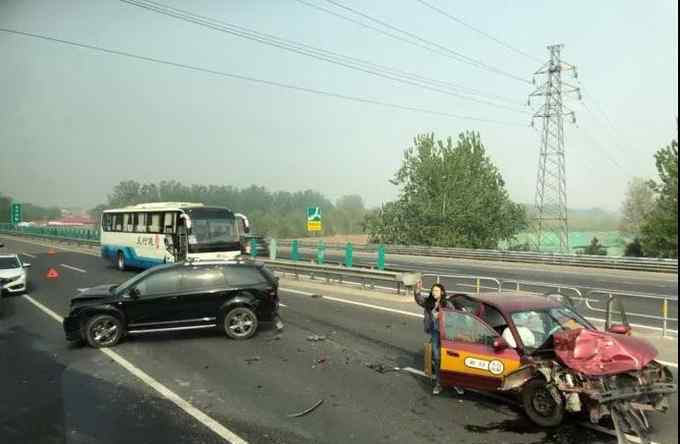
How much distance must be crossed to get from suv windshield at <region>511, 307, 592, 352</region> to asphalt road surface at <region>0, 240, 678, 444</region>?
97 cm

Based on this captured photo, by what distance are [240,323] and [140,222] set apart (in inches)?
616

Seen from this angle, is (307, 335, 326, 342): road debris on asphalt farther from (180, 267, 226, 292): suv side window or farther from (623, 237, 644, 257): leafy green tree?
(623, 237, 644, 257): leafy green tree

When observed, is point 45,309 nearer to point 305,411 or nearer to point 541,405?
point 305,411

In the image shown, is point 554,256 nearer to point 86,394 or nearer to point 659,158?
point 659,158

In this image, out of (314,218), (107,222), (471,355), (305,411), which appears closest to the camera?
(305,411)

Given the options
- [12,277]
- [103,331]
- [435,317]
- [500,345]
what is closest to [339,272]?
[103,331]

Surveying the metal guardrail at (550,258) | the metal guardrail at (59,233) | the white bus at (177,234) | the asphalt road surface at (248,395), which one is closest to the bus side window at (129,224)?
the white bus at (177,234)

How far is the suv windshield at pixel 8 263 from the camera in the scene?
1875cm

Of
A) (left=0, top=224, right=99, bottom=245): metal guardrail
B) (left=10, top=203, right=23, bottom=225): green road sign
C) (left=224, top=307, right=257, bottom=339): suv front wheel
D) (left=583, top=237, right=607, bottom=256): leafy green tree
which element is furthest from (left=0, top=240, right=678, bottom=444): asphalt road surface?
(left=10, top=203, right=23, bottom=225): green road sign

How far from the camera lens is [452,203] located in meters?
50.5

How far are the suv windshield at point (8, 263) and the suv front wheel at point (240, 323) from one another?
1202 centimetres

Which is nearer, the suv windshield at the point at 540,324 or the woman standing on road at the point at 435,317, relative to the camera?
the suv windshield at the point at 540,324

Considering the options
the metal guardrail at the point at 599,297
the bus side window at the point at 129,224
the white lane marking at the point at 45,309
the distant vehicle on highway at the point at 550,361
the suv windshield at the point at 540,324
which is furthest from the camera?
the bus side window at the point at 129,224

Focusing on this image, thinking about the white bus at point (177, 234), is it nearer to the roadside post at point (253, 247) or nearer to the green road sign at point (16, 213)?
the roadside post at point (253, 247)
